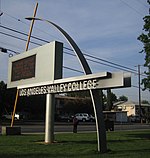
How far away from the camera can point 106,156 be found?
36.8ft

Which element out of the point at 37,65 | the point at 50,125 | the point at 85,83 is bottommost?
the point at 50,125

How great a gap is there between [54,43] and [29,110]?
1967 inches

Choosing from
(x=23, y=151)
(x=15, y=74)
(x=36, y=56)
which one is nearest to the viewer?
(x=23, y=151)

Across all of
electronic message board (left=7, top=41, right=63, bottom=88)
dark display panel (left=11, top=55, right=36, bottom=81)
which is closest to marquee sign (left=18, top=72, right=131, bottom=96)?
electronic message board (left=7, top=41, right=63, bottom=88)

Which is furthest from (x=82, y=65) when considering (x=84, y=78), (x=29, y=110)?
(x=29, y=110)

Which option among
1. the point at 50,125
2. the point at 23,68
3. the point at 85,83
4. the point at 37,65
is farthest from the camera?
the point at 23,68

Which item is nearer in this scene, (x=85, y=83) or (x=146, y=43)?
(x=85, y=83)

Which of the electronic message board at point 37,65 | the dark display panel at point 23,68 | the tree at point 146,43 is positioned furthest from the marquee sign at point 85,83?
the tree at point 146,43

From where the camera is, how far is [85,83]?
13.2 metres

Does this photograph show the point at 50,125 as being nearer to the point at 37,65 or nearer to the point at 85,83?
the point at 37,65

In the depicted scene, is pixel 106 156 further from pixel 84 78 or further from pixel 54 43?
pixel 54 43

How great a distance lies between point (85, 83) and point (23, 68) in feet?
20.5

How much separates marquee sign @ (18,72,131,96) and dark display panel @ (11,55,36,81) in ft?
2.46

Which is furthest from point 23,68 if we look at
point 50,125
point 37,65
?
point 50,125
